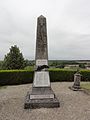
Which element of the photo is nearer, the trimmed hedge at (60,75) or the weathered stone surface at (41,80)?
the weathered stone surface at (41,80)

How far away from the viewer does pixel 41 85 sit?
775cm

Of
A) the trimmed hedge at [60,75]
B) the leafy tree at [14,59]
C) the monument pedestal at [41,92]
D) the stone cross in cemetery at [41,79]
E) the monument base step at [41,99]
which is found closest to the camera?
the monument base step at [41,99]

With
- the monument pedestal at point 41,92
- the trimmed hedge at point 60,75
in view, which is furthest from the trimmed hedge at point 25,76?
the monument pedestal at point 41,92

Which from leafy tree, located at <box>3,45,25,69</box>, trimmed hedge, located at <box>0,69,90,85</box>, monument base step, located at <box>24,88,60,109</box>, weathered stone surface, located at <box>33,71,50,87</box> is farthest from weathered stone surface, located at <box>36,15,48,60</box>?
leafy tree, located at <box>3,45,25,69</box>

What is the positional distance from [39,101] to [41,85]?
0.81 m

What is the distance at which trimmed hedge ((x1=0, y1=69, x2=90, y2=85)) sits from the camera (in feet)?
48.4

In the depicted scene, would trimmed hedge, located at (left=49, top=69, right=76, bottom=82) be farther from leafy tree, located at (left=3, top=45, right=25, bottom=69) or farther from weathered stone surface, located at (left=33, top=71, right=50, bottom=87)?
leafy tree, located at (left=3, top=45, right=25, bottom=69)

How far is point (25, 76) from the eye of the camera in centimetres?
1555

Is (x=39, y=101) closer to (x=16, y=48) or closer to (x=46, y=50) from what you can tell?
(x=46, y=50)

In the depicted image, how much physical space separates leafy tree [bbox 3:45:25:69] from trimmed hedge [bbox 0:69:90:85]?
36.5 ft

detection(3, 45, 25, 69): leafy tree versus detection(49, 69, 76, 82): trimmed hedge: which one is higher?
detection(3, 45, 25, 69): leafy tree

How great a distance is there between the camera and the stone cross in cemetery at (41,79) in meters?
7.14

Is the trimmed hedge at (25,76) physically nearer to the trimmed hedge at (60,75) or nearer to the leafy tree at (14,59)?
the trimmed hedge at (60,75)

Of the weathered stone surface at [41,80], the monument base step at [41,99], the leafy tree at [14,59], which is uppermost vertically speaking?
the leafy tree at [14,59]
